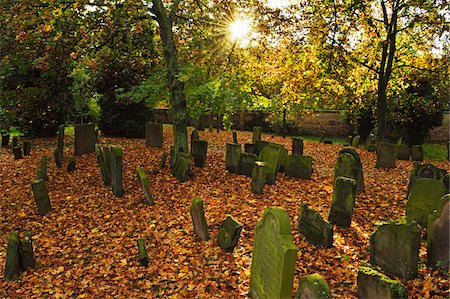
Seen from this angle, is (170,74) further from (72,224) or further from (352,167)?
(352,167)

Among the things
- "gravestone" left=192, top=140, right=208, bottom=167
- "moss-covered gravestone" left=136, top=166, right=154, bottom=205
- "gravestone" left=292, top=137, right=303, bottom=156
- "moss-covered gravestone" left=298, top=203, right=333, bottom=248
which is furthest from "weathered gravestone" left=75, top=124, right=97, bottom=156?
"moss-covered gravestone" left=298, top=203, right=333, bottom=248

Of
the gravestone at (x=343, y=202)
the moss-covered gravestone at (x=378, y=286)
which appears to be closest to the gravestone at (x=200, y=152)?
the gravestone at (x=343, y=202)

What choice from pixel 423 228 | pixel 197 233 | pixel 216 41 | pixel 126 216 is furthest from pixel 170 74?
pixel 423 228

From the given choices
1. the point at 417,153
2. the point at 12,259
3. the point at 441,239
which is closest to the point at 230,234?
the point at 441,239

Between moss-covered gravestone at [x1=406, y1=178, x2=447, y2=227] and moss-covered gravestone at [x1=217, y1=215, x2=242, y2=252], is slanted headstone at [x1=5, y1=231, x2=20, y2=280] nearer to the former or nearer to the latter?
moss-covered gravestone at [x1=217, y1=215, x2=242, y2=252]

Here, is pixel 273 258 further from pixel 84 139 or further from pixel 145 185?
pixel 84 139

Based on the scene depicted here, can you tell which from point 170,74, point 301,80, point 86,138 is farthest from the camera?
point 301,80

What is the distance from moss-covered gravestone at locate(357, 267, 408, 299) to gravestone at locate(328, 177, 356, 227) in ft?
8.10

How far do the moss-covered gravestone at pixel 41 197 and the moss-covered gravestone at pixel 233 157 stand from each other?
5175 millimetres

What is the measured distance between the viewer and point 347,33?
14.3 meters

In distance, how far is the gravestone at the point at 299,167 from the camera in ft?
32.2

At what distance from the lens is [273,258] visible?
4.36 metres

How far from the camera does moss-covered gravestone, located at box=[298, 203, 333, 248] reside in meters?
5.73

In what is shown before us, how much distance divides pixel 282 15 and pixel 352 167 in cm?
608
